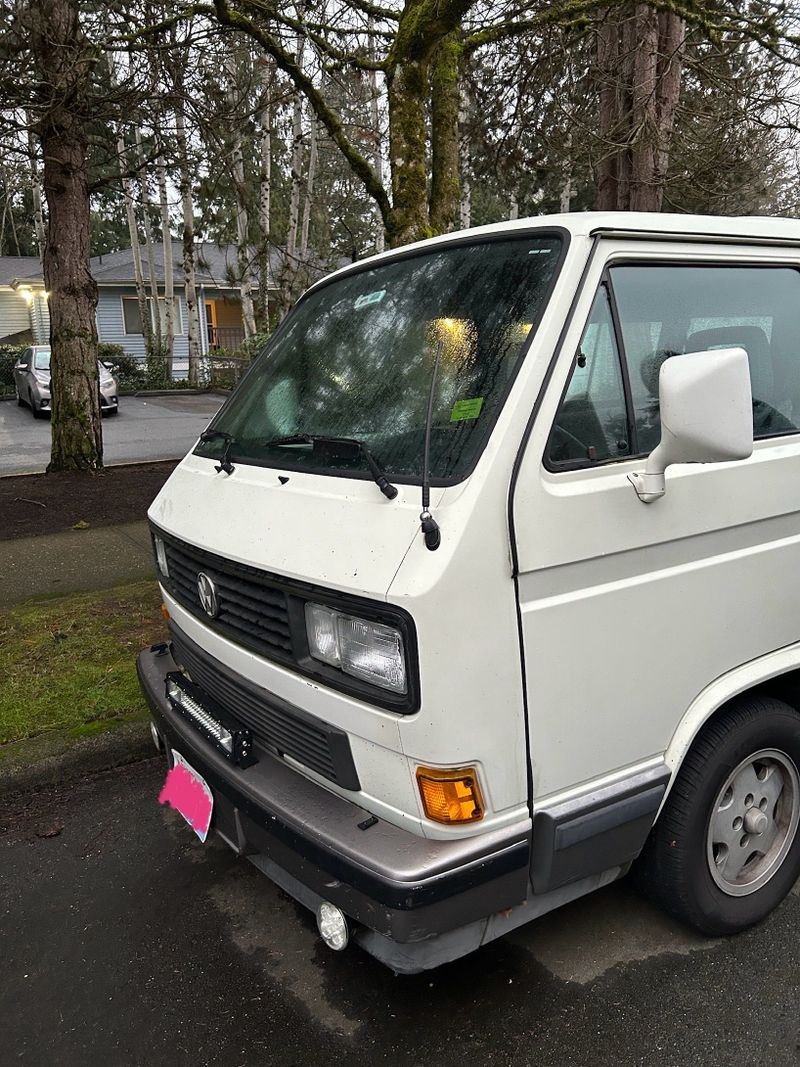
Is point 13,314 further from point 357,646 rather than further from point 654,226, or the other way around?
point 357,646

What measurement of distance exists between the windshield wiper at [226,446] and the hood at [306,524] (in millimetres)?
24

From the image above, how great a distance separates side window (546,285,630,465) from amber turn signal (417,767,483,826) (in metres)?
0.80

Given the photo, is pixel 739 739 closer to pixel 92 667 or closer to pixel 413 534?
pixel 413 534

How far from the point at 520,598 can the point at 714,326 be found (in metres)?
1.17

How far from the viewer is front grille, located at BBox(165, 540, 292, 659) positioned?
2.16 meters

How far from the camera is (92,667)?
14.4 ft

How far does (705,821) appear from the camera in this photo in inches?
91.0

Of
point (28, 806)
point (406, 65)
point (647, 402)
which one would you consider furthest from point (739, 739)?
point (406, 65)

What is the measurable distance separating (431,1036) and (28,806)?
2.12 m

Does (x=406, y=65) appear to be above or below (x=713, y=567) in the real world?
above

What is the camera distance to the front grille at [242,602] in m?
2.16

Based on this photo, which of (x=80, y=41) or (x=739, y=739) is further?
(x=80, y=41)

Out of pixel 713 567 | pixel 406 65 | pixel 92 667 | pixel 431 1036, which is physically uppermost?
pixel 406 65

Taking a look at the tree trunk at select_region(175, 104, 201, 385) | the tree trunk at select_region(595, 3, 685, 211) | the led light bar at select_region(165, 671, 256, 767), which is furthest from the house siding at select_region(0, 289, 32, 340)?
the led light bar at select_region(165, 671, 256, 767)
